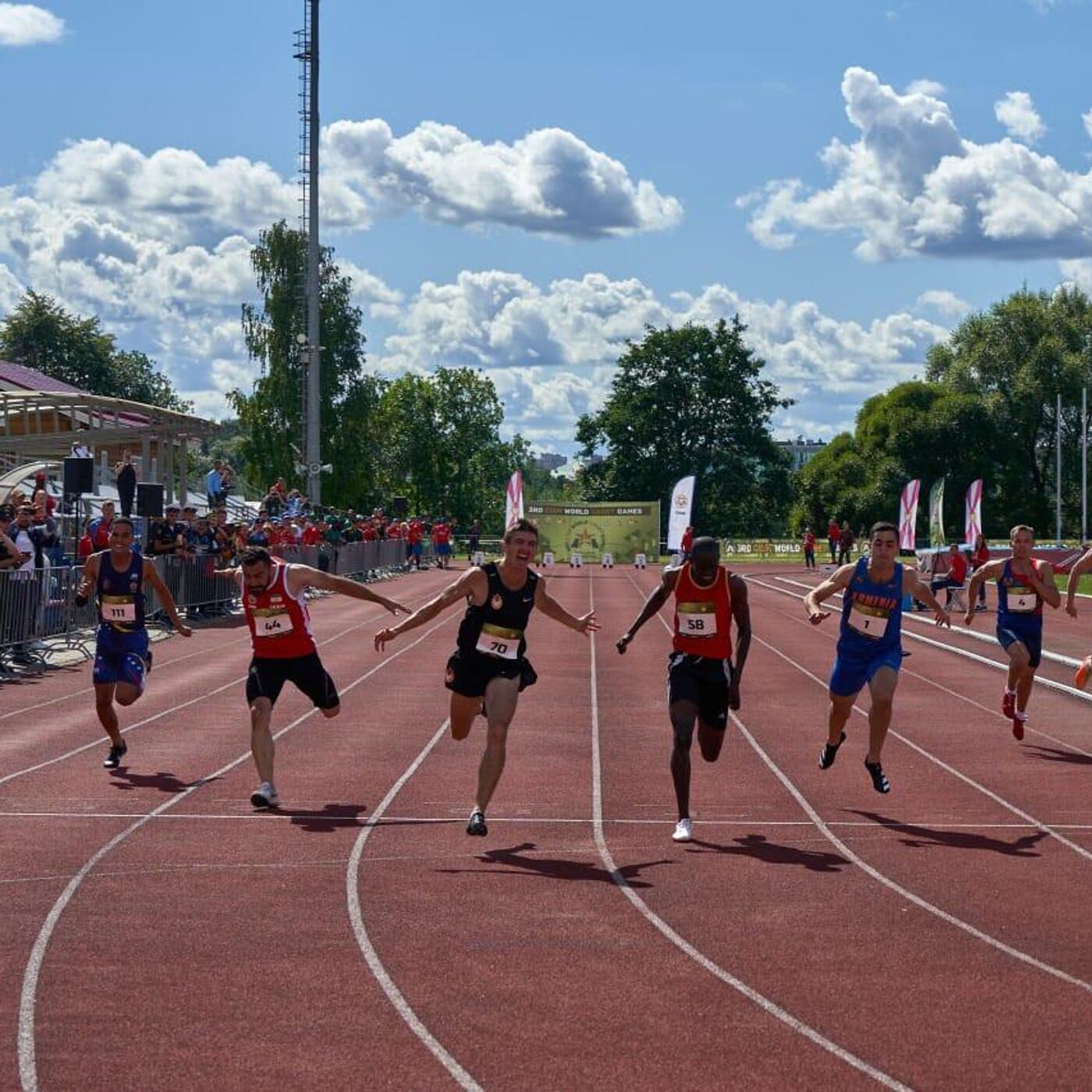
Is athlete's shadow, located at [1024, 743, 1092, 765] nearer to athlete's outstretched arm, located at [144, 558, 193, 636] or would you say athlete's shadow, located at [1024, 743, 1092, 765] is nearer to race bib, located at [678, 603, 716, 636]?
race bib, located at [678, 603, 716, 636]

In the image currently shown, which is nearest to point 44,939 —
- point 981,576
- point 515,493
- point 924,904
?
point 924,904

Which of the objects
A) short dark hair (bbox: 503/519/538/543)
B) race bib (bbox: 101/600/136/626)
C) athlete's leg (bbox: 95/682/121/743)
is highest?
short dark hair (bbox: 503/519/538/543)

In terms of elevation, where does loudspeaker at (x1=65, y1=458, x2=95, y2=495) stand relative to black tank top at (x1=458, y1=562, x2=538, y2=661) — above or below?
above

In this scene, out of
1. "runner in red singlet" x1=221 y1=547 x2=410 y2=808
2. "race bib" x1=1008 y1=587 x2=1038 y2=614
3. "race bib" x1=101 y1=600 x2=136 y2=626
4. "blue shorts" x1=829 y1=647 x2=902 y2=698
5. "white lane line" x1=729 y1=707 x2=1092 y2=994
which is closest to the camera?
"white lane line" x1=729 y1=707 x2=1092 y2=994

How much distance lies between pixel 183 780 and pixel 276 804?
1480 millimetres

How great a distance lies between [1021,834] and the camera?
10680 mm

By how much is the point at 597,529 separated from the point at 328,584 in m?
59.8

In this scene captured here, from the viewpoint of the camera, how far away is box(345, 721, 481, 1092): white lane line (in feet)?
19.4

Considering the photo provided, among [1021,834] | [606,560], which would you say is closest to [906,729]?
[1021,834]

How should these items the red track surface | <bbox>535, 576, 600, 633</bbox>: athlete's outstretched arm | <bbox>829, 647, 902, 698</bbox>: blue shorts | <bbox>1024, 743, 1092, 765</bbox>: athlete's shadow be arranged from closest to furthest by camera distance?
the red track surface < <bbox>535, 576, 600, 633</bbox>: athlete's outstretched arm < <bbox>829, 647, 902, 698</bbox>: blue shorts < <bbox>1024, 743, 1092, 765</bbox>: athlete's shadow

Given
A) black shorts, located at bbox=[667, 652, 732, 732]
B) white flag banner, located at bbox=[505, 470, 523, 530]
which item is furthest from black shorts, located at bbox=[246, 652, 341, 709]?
white flag banner, located at bbox=[505, 470, 523, 530]

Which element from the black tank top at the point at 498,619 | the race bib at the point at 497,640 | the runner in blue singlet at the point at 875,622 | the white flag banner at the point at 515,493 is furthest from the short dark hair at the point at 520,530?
the white flag banner at the point at 515,493

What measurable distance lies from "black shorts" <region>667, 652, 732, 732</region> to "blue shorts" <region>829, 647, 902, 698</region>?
1454 mm

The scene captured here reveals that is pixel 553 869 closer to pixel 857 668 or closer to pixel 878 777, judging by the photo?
pixel 878 777
